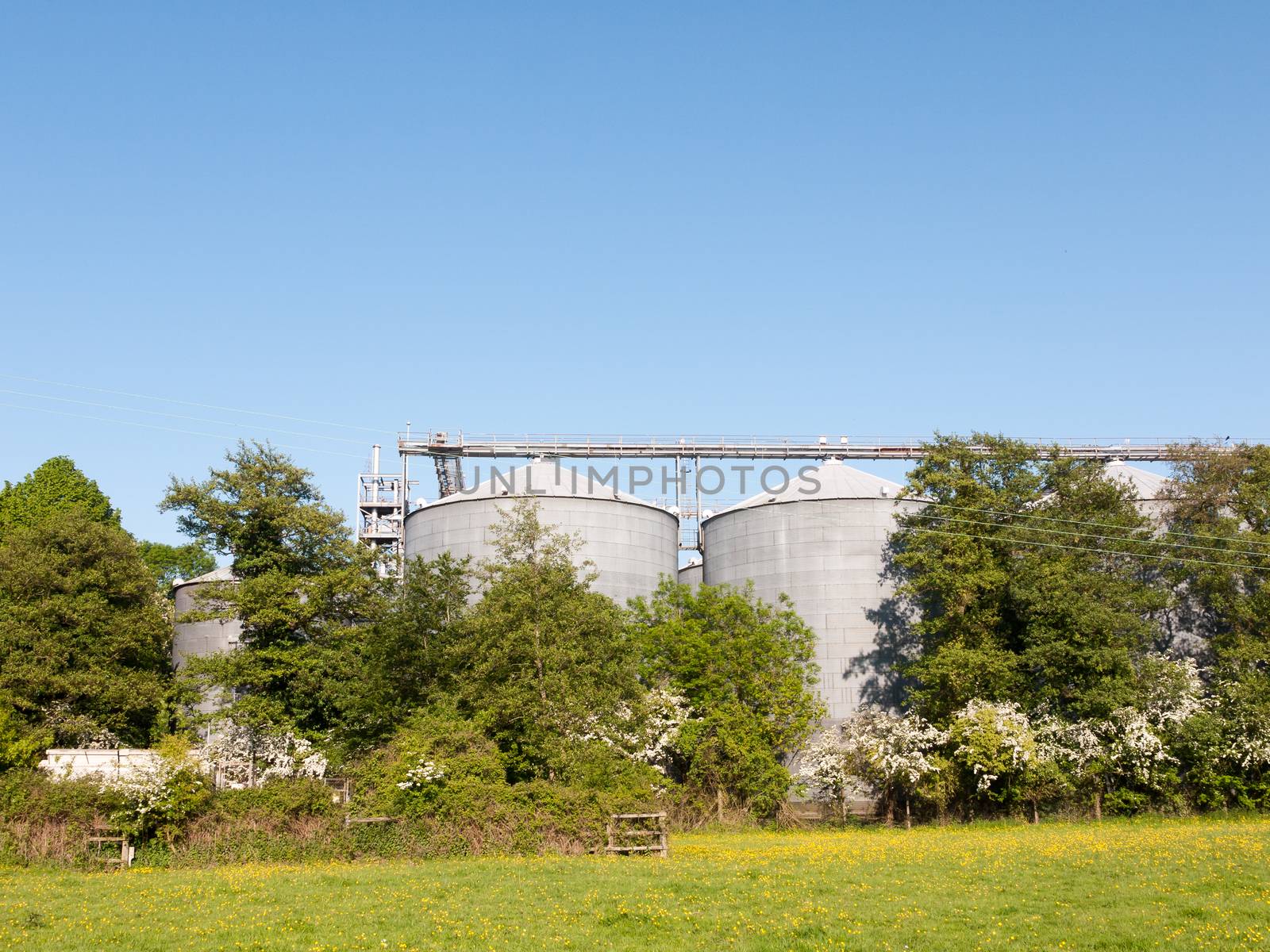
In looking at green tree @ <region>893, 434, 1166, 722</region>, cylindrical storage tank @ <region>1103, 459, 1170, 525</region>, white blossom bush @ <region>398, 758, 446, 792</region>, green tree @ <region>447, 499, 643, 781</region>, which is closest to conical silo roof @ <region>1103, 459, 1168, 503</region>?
cylindrical storage tank @ <region>1103, 459, 1170, 525</region>

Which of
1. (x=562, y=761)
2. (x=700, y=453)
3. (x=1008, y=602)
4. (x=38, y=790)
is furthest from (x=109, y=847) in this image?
(x=700, y=453)

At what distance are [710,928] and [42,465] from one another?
6536 cm

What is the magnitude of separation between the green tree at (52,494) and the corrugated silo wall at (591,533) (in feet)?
87.3

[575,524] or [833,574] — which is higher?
[575,524]

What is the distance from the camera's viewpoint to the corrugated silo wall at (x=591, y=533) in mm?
51062

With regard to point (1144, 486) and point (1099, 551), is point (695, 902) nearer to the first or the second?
point (1099, 551)

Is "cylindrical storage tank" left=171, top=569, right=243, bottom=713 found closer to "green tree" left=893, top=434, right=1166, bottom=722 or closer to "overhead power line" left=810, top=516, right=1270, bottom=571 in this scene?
"green tree" left=893, top=434, right=1166, bottom=722

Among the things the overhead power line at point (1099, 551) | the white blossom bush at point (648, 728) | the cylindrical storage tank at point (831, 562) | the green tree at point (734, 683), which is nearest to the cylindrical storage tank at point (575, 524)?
the cylindrical storage tank at point (831, 562)

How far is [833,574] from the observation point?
50031mm

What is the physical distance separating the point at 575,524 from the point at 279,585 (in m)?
15.4

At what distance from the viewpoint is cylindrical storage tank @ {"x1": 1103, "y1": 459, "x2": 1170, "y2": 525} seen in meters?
47.7

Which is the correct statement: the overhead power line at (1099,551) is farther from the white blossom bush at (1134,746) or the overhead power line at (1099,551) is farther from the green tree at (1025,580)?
the white blossom bush at (1134,746)

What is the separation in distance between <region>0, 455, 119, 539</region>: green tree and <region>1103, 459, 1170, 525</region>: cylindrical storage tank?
56817 mm

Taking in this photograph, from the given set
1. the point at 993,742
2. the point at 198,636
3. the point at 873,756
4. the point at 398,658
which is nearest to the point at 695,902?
the point at 398,658
